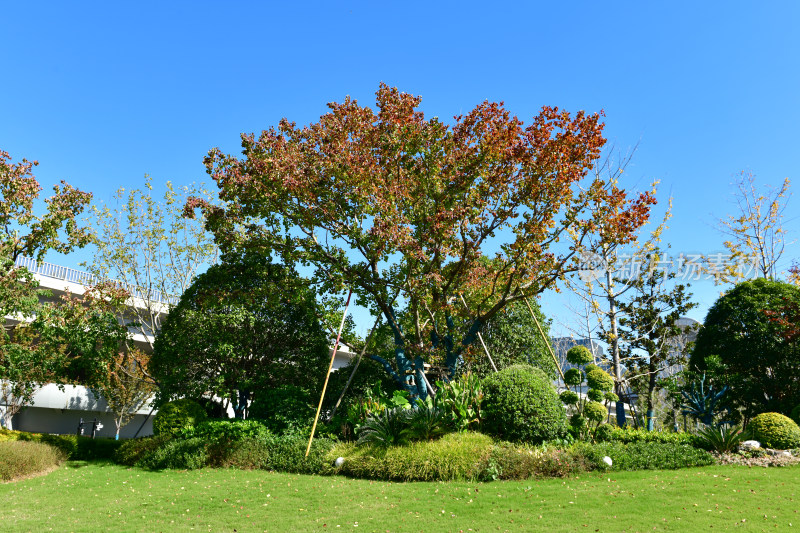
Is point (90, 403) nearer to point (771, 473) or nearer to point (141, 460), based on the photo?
point (141, 460)

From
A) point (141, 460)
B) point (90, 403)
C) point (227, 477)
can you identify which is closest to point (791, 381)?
point (227, 477)

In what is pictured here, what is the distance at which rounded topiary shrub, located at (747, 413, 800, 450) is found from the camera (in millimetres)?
11875

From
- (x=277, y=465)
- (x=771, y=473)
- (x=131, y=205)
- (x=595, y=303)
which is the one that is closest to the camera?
(x=771, y=473)

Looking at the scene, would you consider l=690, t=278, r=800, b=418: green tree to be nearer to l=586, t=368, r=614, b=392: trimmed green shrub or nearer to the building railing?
l=586, t=368, r=614, b=392: trimmed green shrub

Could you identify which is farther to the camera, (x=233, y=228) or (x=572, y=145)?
(x=233, y=228)

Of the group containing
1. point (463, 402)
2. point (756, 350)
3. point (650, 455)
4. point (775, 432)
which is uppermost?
point (756, 350)

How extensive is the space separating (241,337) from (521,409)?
7.45m

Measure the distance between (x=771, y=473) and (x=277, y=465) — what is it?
949 cm

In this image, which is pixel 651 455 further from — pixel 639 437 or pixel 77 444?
pixel 77 444

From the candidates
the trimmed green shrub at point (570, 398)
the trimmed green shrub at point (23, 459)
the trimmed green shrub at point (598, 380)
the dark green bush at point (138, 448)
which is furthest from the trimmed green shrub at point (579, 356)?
the trimmed green shrub at point (23, 459)

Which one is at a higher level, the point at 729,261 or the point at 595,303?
the point at 729,261

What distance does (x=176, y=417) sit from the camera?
13.7m

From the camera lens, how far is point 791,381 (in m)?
15.1

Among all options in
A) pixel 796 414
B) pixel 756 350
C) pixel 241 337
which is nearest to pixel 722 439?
pixel 796 414
